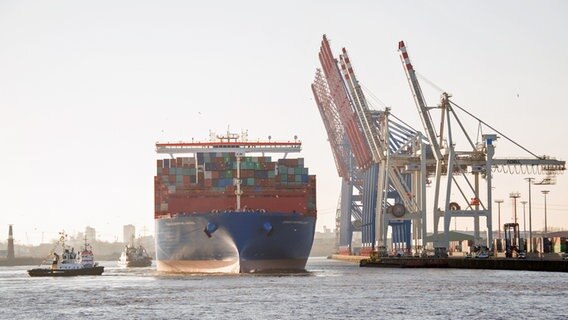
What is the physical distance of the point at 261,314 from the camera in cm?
5862

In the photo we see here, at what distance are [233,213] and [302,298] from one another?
110 ft

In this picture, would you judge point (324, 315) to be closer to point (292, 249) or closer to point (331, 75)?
point (292, 249)

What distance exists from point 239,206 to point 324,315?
47712 mm

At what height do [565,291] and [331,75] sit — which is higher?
[331,75]

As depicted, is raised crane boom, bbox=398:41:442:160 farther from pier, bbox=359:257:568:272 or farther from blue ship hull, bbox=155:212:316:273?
blue ship hull, bbox=155:212:316:273

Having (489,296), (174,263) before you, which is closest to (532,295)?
(489,296)

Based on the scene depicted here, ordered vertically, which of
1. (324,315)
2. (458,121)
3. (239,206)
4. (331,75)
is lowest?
(324,315)

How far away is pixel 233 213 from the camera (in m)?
102

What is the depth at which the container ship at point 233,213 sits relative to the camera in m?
102

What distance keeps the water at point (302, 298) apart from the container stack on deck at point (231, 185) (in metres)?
13.5

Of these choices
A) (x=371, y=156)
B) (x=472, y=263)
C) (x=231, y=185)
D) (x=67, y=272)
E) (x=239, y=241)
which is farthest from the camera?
(x=371, y=156)

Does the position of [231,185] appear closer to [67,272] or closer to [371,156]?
[67,272]

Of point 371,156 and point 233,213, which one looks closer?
point 233,213

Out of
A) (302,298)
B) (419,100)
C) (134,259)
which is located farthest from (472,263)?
→ (134,259)
